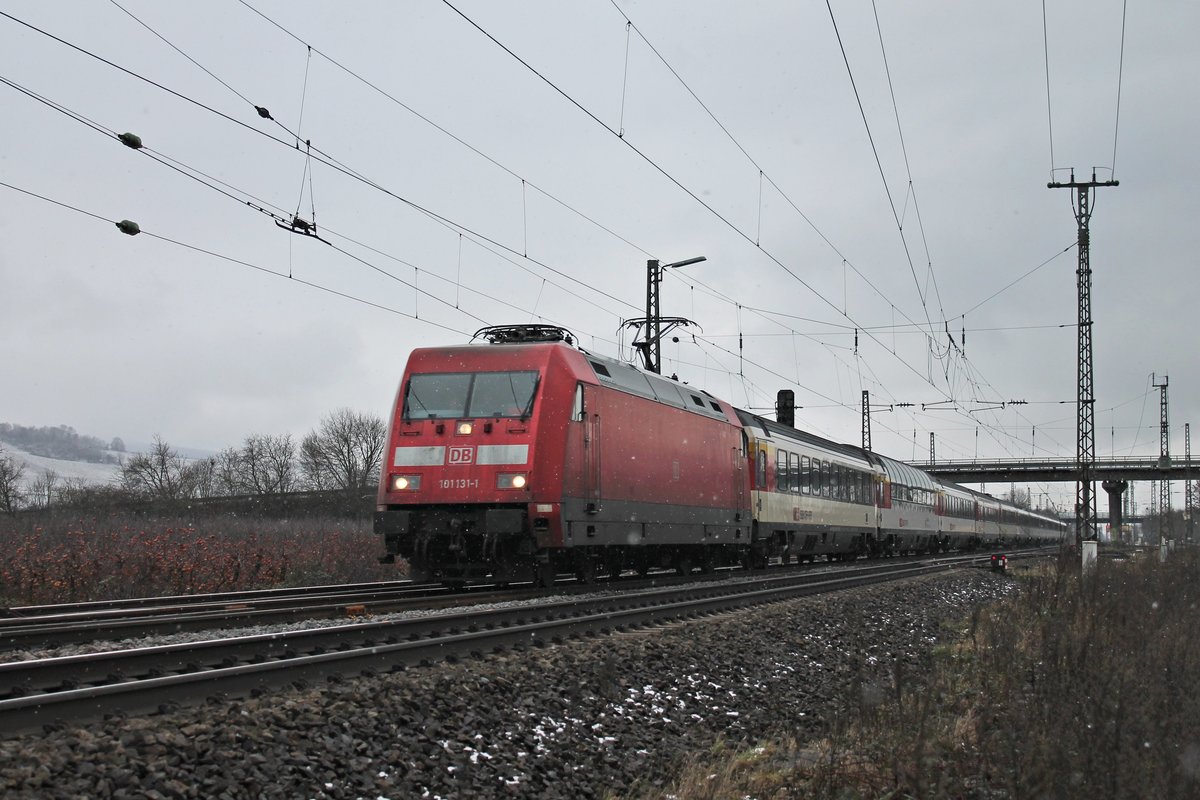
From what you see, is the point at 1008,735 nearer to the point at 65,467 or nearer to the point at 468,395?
the point at 468,395

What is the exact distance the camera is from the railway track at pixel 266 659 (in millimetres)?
5766

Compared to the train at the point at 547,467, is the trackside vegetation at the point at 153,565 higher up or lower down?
lower down

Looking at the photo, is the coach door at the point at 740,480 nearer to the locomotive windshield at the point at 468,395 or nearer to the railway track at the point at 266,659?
the locomotive windshield at the point at 468,395

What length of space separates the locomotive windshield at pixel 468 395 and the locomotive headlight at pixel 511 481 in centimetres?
89

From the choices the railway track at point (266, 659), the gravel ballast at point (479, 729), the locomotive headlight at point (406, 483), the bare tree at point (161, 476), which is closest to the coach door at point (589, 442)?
the railway track at point (266, 659)

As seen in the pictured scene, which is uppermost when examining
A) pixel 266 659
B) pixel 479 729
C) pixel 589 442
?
pixel 589 442

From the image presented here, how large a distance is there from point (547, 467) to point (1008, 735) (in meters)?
8.60

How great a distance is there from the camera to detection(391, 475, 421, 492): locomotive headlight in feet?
47.5

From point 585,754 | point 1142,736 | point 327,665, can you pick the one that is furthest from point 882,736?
point 327,665

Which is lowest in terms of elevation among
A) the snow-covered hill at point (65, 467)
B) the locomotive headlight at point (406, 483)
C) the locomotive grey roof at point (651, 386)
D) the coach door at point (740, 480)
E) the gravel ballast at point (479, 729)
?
the gravel ballast at point (479, 729)

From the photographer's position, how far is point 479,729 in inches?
262

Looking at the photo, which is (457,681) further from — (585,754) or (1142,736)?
(1142,736)

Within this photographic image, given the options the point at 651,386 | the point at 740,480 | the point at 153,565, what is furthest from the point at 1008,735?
the point at 740,480

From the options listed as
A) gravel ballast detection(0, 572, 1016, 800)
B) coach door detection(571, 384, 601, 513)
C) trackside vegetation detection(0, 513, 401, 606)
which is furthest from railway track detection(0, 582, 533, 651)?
gravel ballast detection(0, 572, 1016, 800)
